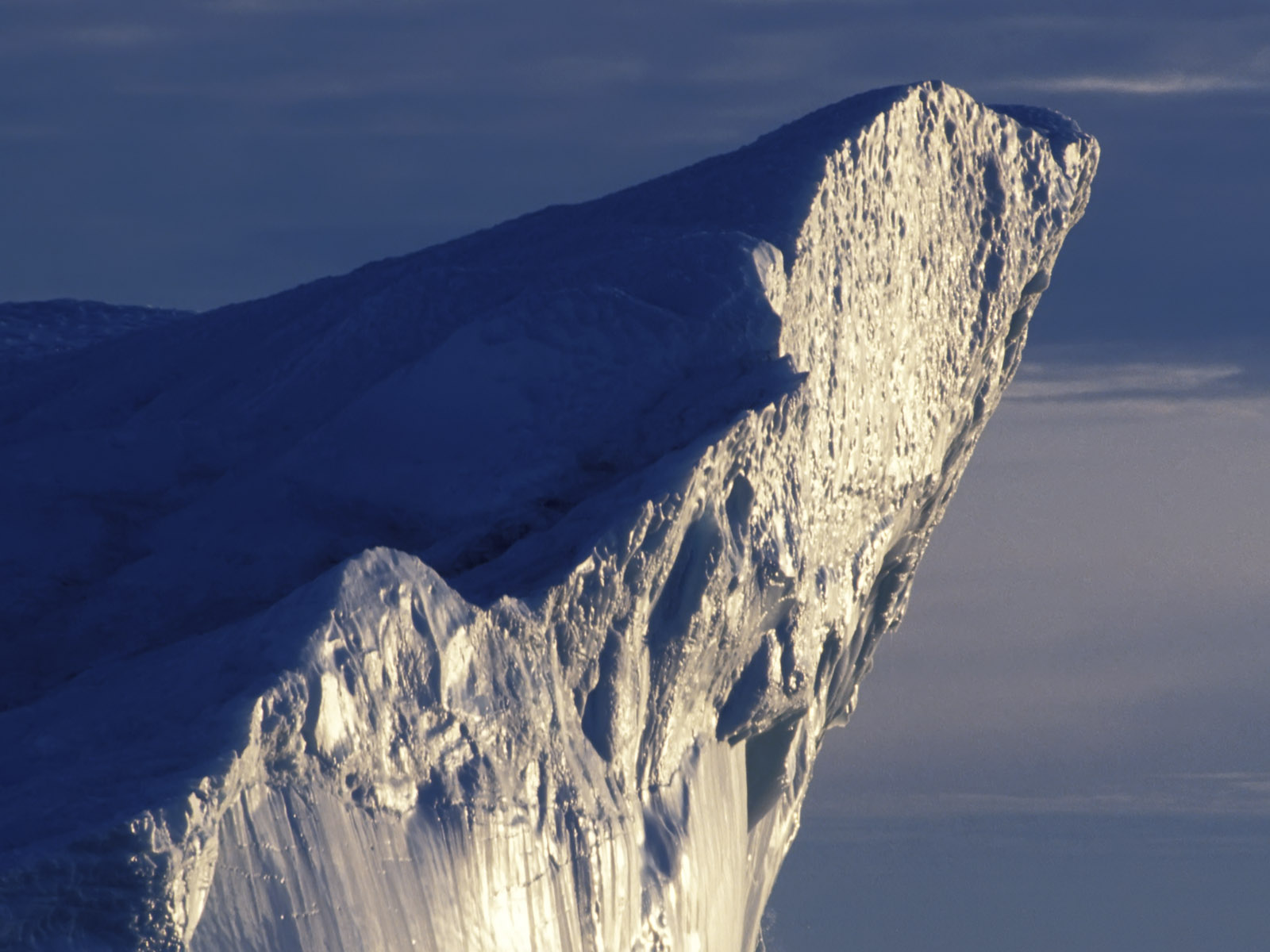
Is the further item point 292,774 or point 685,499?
point 685,499

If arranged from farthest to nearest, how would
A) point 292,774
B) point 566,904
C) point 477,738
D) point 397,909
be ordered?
point 566,904, point 477,738, point 397,909, point 292,774

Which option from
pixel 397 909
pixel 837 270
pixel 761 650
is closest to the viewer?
pixel 397 909

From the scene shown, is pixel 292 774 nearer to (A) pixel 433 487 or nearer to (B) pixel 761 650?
(A) pixel 433 487

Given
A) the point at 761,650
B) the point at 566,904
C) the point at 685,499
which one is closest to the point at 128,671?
the point at 566,904

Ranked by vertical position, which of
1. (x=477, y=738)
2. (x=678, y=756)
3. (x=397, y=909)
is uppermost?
(x=477, y=738)

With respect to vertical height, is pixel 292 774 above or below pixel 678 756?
above

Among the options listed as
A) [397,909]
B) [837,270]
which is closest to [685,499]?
Answer: [397,909]

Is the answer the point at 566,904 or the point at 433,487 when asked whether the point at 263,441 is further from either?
the point at 566,904
